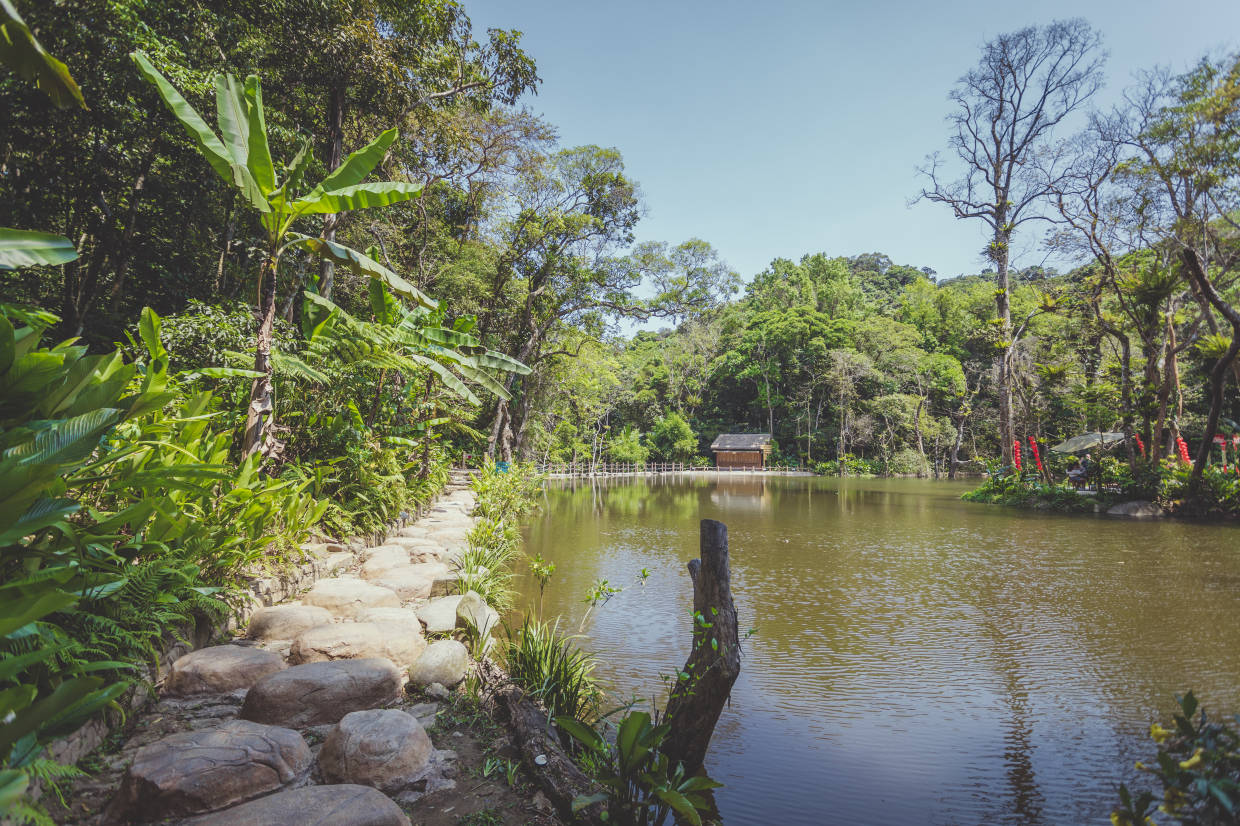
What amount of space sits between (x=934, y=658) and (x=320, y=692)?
474cm

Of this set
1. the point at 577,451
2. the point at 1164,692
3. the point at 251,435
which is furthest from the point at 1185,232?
the point at 577,451

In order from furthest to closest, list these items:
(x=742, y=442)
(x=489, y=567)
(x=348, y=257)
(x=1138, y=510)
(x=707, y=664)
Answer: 1. (x=742, y=442)
2. (x=1138, y=510)
3. (x=489, y=567)
4. (x=348, y=257)
5. (x=707, y=664)

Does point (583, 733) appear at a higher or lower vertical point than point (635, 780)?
higher

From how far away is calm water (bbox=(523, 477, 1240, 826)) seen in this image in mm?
3070

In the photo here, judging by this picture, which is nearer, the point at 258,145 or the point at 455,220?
the point at 258,145

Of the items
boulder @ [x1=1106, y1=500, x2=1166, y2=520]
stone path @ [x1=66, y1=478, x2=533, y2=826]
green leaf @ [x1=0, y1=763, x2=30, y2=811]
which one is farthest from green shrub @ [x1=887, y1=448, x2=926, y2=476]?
green leaf @ [x1=0, y1=763, x2=30, y2=811]

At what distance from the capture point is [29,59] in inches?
62.7

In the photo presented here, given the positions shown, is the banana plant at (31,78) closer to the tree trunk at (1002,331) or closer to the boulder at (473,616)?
the boulder at (473,616)

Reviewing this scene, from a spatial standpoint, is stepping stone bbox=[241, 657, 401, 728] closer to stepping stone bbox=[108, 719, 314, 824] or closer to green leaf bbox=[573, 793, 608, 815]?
stepping stone bbox=[108, 719, 314, 824]

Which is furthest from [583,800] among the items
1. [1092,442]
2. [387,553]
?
[1092,442]

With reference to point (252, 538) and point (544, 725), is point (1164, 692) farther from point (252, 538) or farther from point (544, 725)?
point (252, 538)

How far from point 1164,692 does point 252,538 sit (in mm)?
Result: 6385

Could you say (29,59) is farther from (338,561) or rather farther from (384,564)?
(384,564)

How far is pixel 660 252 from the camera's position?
21516mm
